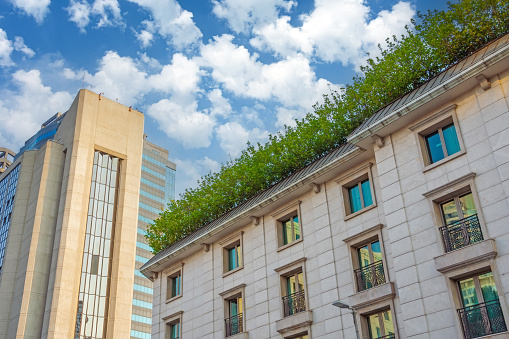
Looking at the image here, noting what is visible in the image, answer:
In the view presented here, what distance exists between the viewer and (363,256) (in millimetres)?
24047

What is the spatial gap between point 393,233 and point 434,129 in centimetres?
462

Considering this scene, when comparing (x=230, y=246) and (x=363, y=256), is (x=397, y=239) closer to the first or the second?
(x=363, y=256)

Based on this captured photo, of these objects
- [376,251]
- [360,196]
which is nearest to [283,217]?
[360,196]

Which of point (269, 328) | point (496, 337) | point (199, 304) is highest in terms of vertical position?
point (199, 304)

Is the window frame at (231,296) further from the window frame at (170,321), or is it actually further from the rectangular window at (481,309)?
the rectangular window at (481,309)

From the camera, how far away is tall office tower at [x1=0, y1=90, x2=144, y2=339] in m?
73.6

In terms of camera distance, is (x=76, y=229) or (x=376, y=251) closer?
(x=376, y=251)

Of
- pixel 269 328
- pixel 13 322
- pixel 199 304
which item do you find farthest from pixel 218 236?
pixel 13 322

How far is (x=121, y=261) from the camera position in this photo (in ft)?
262

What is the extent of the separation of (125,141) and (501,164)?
74478 mm

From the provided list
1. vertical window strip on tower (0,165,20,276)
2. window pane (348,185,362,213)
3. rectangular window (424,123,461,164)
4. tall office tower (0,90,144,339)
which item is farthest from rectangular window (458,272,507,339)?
vertical window strip on tower (0,165,20,276)

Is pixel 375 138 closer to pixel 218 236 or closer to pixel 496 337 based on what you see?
pixel 496 337

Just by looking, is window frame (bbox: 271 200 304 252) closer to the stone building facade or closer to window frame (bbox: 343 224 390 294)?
the stone building facade

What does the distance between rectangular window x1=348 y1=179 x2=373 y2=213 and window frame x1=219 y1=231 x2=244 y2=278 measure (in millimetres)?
7870
